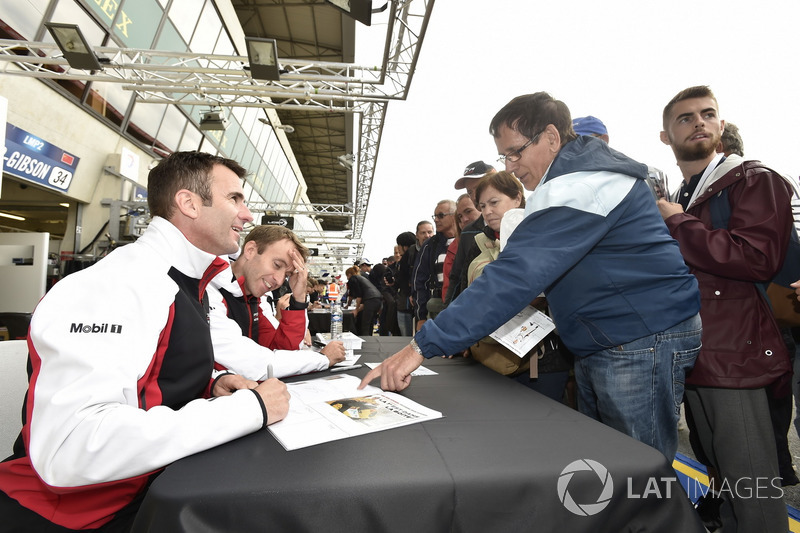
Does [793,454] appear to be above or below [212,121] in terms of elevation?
below

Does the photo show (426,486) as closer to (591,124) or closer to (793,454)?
(591,124)

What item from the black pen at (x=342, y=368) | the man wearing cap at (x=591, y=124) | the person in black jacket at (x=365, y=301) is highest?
the man wearing cap at (x=591, y=124)

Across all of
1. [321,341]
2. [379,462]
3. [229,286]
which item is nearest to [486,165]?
[321,341]

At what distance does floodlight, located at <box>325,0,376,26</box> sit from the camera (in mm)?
4594

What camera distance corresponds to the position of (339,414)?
3.32 ft

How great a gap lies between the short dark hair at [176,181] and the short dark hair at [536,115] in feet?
3.35

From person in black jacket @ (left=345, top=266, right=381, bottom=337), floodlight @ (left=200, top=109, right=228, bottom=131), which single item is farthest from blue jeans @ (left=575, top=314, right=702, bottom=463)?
floodlight @ (left=200, top=109, right=228, bottom=131)

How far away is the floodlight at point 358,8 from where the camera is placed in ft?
15.1

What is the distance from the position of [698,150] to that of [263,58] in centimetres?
556

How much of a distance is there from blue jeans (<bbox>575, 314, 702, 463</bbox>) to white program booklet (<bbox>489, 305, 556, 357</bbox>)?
0.18 metres

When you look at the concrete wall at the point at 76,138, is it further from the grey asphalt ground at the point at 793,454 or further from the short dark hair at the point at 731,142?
the grey asphalt ground at the point at 793,454

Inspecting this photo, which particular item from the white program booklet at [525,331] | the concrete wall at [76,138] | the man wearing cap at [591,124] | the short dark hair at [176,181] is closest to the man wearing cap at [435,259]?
the man wearing cap at [591,124]

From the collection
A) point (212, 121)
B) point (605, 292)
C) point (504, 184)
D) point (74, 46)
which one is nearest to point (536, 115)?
point (605, 292)

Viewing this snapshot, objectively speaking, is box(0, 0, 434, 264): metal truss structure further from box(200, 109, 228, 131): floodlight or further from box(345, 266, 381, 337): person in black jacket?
box(345, 266, 381, 337): person in black jacket
